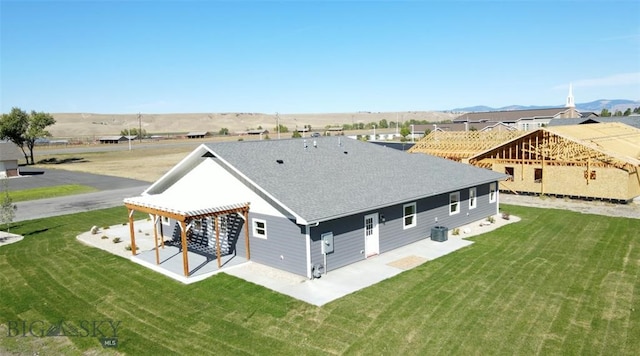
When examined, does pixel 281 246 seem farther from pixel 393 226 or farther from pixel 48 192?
pixel 48 192

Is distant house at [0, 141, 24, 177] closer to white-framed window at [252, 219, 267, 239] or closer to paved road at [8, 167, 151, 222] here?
paved road at [8, 167, 151, 222]

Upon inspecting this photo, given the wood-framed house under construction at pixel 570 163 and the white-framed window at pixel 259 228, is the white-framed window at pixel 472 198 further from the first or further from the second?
the white-framed window at pixel 259 228

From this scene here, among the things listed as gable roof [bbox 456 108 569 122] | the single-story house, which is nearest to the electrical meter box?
the single-story house

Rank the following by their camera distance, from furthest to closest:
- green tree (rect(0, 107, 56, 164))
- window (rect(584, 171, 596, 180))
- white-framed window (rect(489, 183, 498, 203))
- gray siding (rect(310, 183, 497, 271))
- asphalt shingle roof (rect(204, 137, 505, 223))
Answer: green tree (rect(0, 107, 56, 164)), window (rect(584, 171, 596, 180)), white-framed window (rect(489, 183, 498, 203)), asphalt shingle roof (rect(204, 137, 505, 223)), gray siding (rect(310, 183, 497, 271))

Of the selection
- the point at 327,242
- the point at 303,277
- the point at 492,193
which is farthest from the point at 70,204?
the point at 492,193

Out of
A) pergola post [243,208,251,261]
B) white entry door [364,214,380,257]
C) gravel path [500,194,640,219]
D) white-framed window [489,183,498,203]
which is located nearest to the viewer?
pergola post [243,208,251,261]

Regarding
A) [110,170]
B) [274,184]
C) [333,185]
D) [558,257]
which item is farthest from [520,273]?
[110,170]

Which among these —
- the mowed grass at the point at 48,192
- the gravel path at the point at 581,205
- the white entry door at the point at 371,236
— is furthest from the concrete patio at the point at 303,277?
the mowed grass at the point at 48,192

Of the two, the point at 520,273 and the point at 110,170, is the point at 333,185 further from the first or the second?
the point at 110,170
